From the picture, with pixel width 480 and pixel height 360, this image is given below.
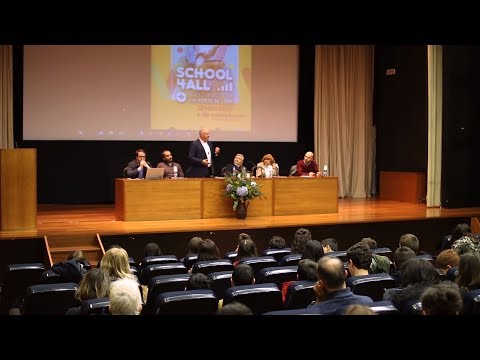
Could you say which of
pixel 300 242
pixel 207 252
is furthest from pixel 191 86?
pixel 207 252

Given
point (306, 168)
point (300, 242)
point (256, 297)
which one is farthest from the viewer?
point (306, 168)

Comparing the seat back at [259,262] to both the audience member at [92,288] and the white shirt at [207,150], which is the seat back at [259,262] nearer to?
the audience member at [92,288]

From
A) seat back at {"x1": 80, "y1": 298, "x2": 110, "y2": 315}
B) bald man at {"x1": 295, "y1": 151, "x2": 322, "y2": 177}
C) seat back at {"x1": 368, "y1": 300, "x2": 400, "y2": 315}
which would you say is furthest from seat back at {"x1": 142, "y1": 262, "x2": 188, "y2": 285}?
bald man at {"x1": 295, "y1": 151, "x2": 322, "y2": 177}

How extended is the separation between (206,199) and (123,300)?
622 centimetres

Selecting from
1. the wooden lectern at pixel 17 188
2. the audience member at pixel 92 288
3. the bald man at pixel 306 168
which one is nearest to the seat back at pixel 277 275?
the audience member at pixel 92 288

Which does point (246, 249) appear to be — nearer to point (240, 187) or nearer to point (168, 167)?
point (240, 187)

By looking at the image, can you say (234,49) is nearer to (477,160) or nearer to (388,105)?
(388,105)

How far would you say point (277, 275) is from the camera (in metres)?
4.92

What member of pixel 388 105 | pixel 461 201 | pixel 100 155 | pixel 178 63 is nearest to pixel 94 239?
pixel 100 155

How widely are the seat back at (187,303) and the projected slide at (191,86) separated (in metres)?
8.92

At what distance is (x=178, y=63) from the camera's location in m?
12.4

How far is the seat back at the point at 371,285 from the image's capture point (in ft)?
14.4

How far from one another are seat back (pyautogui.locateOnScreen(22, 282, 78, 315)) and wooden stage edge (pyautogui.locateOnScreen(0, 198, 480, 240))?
3.79 metres
